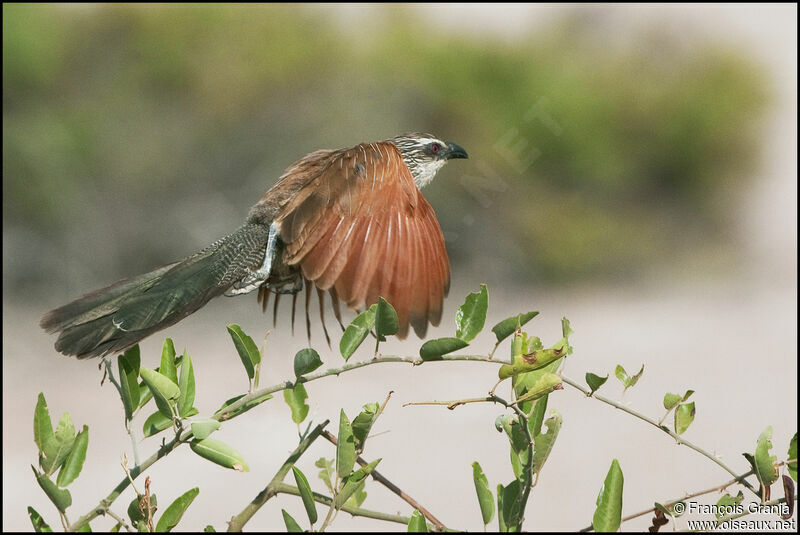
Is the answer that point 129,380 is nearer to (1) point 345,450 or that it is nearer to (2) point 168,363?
→ (2) point 168,363

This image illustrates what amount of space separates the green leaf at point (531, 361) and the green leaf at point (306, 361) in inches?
6.5

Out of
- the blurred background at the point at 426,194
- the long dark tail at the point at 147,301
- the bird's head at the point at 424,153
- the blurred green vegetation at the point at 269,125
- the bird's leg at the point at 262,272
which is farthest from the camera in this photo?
the blurred green vegetation at the point at 269,125

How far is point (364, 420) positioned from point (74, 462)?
281 mm

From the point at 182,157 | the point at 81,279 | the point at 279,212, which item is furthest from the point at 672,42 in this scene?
the point at 279,212

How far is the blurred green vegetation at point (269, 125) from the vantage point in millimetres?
4848

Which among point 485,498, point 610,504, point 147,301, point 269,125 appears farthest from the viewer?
point 269,125

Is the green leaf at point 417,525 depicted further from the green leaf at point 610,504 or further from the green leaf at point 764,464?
the green leaf at point 764,464

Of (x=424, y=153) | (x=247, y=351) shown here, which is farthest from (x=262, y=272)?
(x=247, y=351)

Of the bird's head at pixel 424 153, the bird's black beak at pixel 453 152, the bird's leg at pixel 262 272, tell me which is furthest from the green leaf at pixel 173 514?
the bird's black beak at pixel 453 152

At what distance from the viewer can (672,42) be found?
7.07 metres

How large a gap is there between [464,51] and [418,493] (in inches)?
131

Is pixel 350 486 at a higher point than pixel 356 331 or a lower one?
lower

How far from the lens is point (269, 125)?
4.86m

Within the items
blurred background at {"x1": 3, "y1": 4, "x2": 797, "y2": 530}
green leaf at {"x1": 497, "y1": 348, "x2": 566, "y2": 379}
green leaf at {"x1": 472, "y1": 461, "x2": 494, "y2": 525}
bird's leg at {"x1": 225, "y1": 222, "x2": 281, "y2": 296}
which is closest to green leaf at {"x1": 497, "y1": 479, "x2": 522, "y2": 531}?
green leaf at {"x1": 472, "y1": 461, "x2": 494, "y2": 525}
